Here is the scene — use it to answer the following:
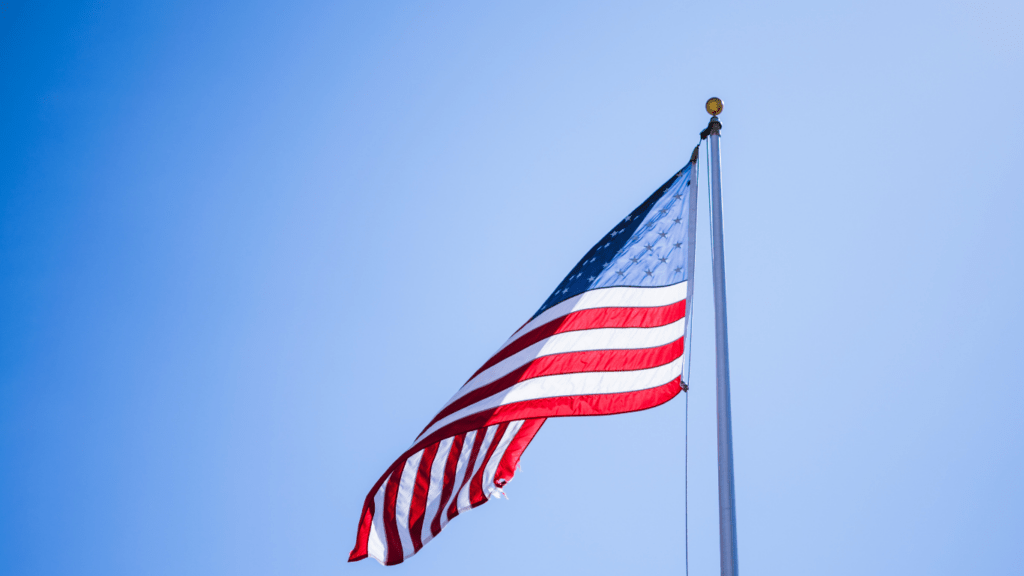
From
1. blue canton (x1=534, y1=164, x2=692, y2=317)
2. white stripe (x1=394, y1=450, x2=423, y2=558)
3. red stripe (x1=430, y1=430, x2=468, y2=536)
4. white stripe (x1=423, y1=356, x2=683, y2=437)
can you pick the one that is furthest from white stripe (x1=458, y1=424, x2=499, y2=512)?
blue canton (x1=534, y1=164, x2=692, y2=317)

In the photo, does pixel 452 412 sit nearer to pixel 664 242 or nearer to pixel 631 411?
pixel 631 411

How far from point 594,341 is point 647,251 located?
1.37 m

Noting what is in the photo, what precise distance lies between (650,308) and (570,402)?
1.50 meters

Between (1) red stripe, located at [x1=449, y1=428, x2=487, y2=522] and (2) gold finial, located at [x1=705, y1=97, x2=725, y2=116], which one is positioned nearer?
(1) red stripe, located at [x1=449, y1=428, x2=487, y2=522]

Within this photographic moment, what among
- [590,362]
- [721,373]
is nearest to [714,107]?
[590,362]

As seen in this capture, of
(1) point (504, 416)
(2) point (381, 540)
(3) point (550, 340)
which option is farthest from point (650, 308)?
(2) point (381, 540)

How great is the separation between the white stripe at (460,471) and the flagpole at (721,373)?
9.39 ft

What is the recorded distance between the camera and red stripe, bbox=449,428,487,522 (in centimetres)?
820

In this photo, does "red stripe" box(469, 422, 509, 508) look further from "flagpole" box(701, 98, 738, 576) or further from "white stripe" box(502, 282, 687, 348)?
"flagpole" box(701, 98, 738, 576)

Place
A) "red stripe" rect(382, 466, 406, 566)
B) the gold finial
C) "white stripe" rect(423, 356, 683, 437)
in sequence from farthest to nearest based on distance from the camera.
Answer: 1. the gold finial
2. "red stripe" rect(382, 466, 406, 566)
3. "white stripe" rect(423, 356, 683, 437)

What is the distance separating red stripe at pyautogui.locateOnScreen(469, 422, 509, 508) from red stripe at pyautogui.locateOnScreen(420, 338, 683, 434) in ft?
1.93

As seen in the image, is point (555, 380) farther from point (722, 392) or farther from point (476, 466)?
point (722, 392)

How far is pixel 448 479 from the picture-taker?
8398 millimetres

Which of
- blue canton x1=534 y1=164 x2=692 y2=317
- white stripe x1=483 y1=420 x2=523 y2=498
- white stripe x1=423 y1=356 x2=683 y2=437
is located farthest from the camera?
blue canton x1=534 y1=164 x2=692 y2=317
